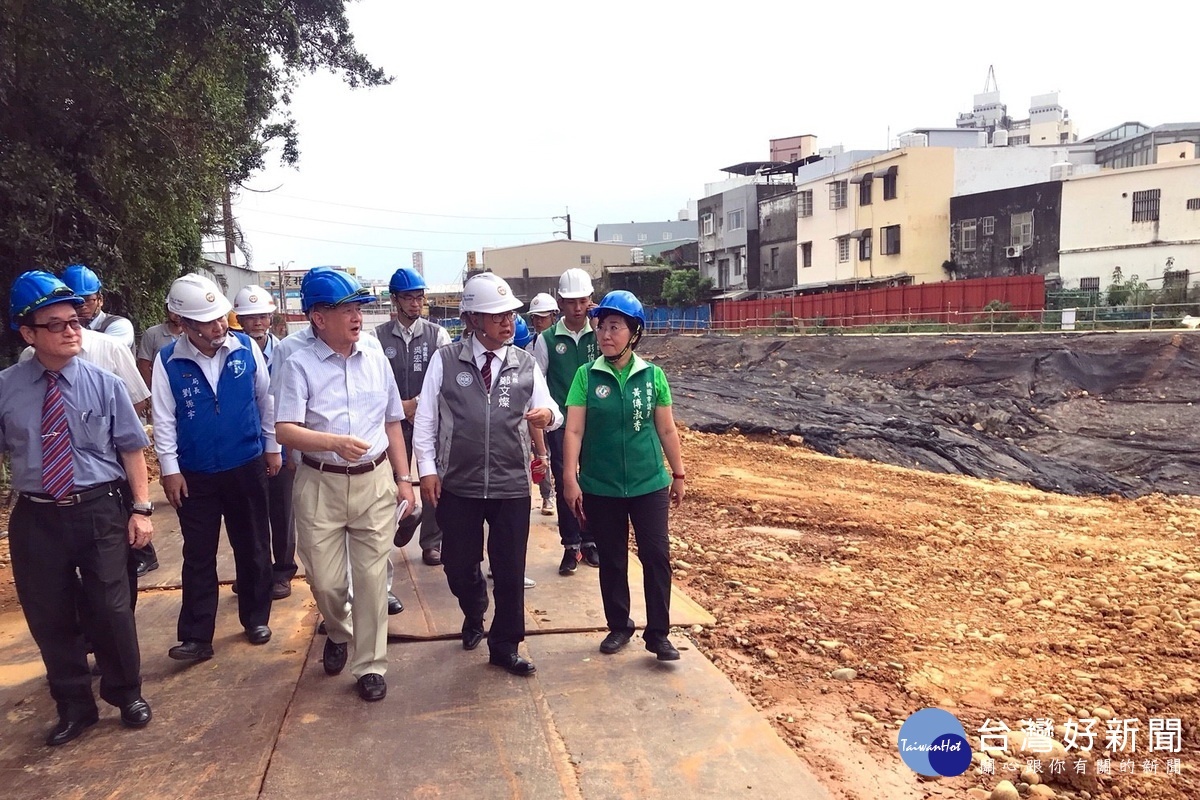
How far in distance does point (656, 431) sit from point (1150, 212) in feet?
94.5

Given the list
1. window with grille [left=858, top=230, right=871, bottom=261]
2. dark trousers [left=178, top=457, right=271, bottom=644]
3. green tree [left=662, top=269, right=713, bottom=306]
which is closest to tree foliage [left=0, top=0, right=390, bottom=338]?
dark trousers [left=178, top=457, right=271, bottom=644]

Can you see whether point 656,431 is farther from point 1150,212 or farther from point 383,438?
point 1150,212

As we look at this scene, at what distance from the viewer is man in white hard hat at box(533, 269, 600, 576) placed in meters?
5.09

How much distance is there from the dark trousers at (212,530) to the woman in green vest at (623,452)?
4.98 ft

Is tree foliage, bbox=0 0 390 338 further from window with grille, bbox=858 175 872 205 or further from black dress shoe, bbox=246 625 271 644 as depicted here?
window with grille, bbox=858 175 872 205

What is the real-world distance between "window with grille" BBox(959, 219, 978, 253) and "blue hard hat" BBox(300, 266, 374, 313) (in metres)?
31.6

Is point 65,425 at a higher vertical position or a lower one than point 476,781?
higher

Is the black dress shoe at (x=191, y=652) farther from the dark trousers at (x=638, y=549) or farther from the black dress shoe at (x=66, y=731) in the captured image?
the dark trousers at (x=638, y=549)

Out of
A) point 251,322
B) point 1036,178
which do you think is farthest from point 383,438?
point 1036,178

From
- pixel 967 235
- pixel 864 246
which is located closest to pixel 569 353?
pixel 967 235

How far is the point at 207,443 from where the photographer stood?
146 inches

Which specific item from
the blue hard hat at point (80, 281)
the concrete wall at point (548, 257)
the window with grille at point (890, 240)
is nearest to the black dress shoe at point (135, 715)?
the blue hard hat at point (80, 281)

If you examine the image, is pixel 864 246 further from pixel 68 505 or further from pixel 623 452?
pixel 68 505

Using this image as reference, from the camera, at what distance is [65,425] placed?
121 inches
